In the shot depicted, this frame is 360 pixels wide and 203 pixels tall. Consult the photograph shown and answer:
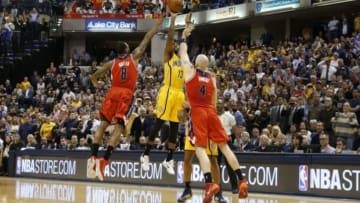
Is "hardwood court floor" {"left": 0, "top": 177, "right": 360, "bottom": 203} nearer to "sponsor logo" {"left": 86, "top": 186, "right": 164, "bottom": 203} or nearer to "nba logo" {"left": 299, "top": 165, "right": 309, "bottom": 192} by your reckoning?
"sponsor logo" {"left": 86, "top": 186, "right": 164, "bottom": 203}

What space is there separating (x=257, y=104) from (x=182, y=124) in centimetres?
226

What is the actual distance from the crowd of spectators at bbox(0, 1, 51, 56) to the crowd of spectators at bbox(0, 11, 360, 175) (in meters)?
4.03

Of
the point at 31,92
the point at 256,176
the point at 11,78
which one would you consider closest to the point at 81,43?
the point at 11,78

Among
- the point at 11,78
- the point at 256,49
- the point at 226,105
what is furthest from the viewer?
the point at 11,78

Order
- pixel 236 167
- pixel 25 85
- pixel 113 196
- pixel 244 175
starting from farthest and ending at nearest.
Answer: pixel 25 85, pixel 244 175, pixel 113 196, pixel 236 167

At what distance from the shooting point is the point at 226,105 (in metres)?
19.5

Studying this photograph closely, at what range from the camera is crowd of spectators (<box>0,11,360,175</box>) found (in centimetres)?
1686

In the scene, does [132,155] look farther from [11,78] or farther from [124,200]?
[11,78]

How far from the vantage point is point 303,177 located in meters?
15.7

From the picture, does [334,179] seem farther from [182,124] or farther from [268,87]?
[268,87]

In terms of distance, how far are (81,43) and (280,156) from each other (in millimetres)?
24328

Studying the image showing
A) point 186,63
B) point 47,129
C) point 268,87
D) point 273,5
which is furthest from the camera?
point 273,5

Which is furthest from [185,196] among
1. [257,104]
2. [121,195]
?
[257,104]

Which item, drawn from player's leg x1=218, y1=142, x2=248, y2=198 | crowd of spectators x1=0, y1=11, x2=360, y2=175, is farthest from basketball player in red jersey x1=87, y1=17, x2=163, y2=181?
crowd of spectators x1=0, y1=11, x2=360, y2=175
